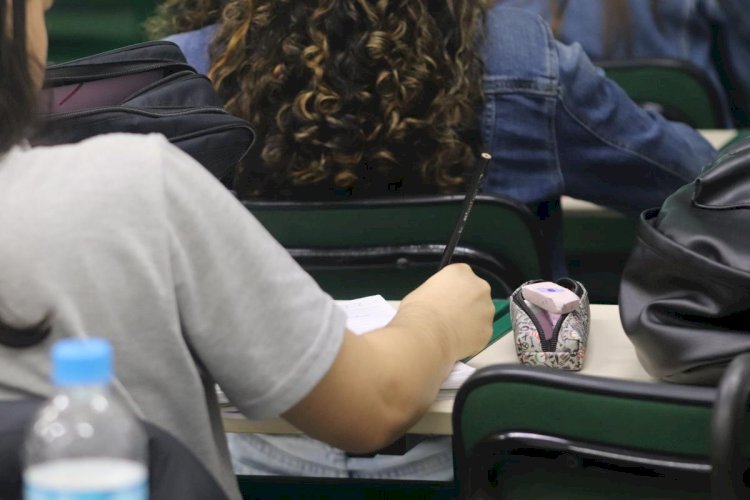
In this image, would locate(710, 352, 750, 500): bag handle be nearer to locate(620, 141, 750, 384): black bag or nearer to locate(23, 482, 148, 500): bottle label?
locate(620, 141, 750, 384): black bag

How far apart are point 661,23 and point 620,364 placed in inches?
103

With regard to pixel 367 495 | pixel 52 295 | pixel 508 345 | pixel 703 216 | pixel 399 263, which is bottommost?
pixel 367 495

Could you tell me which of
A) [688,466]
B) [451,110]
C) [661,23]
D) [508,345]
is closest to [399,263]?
[451,110]

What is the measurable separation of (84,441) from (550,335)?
75 centimetres

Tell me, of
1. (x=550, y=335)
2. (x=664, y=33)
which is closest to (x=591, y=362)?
(x=550, y=335)

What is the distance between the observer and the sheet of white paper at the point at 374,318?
1433 millimetres

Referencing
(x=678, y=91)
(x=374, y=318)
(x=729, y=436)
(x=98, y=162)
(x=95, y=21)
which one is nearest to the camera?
(x=98, y=162)

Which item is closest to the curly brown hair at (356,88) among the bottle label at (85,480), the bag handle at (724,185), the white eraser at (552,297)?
the white eraser at (552,297)

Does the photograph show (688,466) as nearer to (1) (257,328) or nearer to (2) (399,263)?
(1) (257,328)

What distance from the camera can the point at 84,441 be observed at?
0.84 m

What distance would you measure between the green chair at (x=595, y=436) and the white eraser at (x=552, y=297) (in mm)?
236

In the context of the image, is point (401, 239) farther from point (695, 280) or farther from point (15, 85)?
point (15, 85)

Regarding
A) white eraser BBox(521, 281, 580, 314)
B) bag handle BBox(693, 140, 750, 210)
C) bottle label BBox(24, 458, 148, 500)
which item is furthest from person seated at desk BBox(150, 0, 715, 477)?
bottle label BBox(24, 458, 148, 500)

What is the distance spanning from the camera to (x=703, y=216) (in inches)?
54.9
